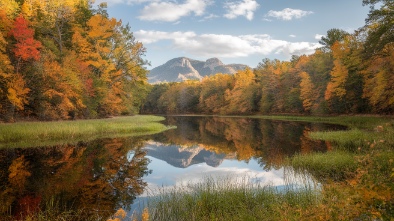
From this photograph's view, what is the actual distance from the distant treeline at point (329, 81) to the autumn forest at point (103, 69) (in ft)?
0.53

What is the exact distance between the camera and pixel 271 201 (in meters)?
8.18

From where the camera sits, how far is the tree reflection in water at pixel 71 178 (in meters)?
9.27

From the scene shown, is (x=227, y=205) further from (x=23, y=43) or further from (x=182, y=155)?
(x=23, y=43)

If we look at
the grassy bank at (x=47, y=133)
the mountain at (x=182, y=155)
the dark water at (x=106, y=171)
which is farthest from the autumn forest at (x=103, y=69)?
the mountain at (x=182, y=155)

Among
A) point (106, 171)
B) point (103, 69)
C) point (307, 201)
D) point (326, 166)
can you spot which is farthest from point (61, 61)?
point (307, 201)

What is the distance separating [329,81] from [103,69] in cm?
4121

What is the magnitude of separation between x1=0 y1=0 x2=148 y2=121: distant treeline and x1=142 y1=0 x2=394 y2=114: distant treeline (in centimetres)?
3168

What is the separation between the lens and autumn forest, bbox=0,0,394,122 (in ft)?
91.7

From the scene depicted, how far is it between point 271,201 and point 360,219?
12.1ft

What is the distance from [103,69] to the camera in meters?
39.9

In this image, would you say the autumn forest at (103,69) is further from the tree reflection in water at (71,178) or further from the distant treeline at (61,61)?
the tree reflection in water at (71,178)

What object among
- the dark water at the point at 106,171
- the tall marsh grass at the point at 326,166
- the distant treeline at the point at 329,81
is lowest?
the dark water at the point at 106,171

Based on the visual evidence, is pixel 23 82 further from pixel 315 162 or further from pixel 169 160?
pixel 315 162

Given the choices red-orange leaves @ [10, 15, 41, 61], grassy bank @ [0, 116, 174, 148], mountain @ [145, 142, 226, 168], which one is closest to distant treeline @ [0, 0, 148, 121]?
red-orange leaves @ [10, 15, 41, 61]
